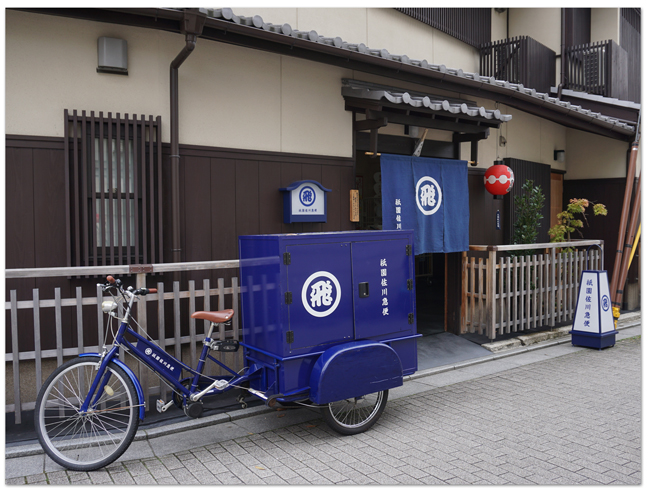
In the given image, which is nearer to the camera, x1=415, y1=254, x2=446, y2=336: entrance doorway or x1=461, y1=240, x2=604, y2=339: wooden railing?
x1=461, y1=240, x2=604, y2=339: wooden railing

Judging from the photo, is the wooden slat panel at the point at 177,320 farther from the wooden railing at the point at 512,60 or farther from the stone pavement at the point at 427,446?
the wooden railing at the point at 512,60

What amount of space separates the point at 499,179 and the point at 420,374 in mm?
4477

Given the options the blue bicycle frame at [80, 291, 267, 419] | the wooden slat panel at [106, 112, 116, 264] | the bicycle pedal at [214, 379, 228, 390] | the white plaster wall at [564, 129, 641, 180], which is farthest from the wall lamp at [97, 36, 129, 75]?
the white plaster wall at [564, 129, 641, 180]

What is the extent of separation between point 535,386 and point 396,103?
14.6 feet

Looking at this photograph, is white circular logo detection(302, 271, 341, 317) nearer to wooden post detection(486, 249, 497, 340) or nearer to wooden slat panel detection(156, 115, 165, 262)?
wooden slat panel detection(156, 115, 165, 262)

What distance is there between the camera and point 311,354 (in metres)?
5.32

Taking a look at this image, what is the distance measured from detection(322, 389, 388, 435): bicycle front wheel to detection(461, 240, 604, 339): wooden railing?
396 centimetres

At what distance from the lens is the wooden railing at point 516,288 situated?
9266 millimetres

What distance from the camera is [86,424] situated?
17.0 feet

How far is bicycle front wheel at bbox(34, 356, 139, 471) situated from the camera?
455cm

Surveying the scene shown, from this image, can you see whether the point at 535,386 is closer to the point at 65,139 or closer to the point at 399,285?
the point at 399,285

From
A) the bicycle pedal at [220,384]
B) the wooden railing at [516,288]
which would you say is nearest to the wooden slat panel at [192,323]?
the bicycle pedal at [220,384]

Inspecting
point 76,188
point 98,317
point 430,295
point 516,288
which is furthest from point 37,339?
point 430,295

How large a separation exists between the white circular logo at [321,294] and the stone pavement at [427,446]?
131 centimetres
